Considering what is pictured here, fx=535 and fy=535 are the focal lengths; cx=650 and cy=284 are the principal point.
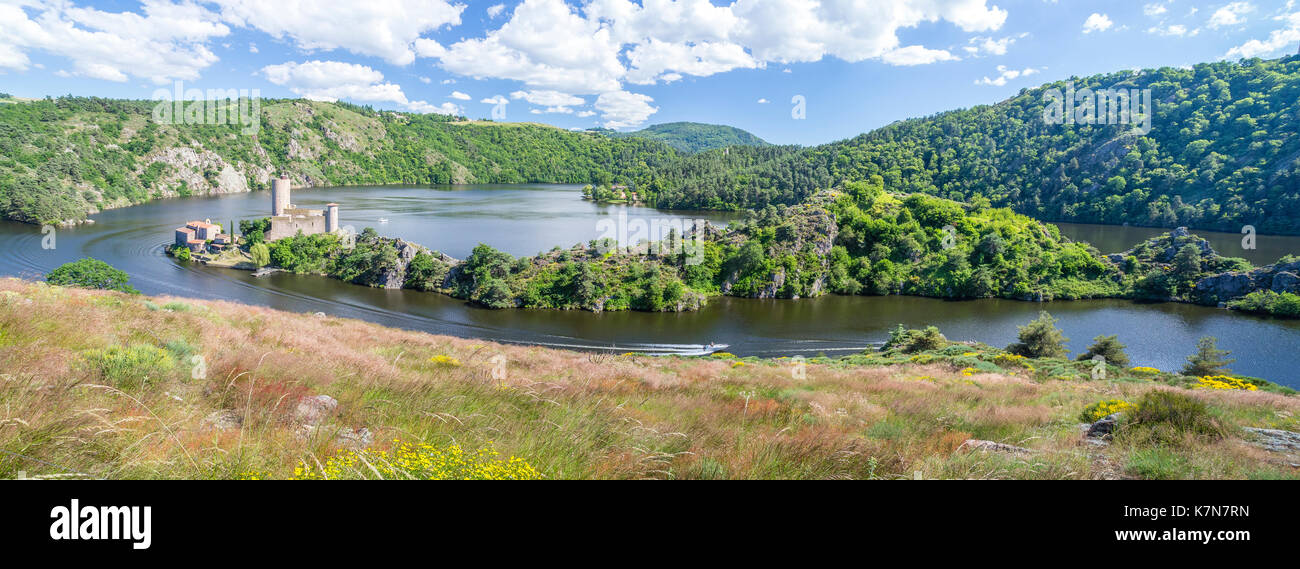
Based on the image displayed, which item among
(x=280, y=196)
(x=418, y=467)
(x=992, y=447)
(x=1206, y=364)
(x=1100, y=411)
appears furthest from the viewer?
(x=280, y=196)

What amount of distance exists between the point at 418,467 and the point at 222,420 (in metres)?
2.38

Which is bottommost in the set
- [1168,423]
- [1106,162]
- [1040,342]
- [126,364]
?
[1040,342]

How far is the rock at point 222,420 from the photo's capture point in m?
3.79

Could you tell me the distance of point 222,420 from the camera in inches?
163

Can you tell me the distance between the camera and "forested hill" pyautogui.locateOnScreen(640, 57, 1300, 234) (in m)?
83.9

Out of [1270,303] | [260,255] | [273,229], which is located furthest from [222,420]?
[273,229]

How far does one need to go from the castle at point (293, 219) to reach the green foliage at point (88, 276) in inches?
934

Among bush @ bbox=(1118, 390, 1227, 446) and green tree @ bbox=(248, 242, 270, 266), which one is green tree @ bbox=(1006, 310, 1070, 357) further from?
green tree @ bbox=(248, 242, 270, 266)

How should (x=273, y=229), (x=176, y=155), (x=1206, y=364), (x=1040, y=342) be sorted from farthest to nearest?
(x=176, y=155), (x=273, y=229), (x=1040, y=342), (x=1206, y=364)

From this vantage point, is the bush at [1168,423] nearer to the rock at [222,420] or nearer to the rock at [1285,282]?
the rock at [222,420]

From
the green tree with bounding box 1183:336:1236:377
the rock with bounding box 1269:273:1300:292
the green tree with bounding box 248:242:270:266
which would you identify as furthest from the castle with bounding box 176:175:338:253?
the rock with bounding box 1269:273:1300:292

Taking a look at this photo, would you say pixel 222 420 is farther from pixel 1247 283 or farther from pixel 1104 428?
pixel 1247 283

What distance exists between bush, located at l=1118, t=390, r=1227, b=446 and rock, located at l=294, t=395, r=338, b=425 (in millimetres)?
7424
